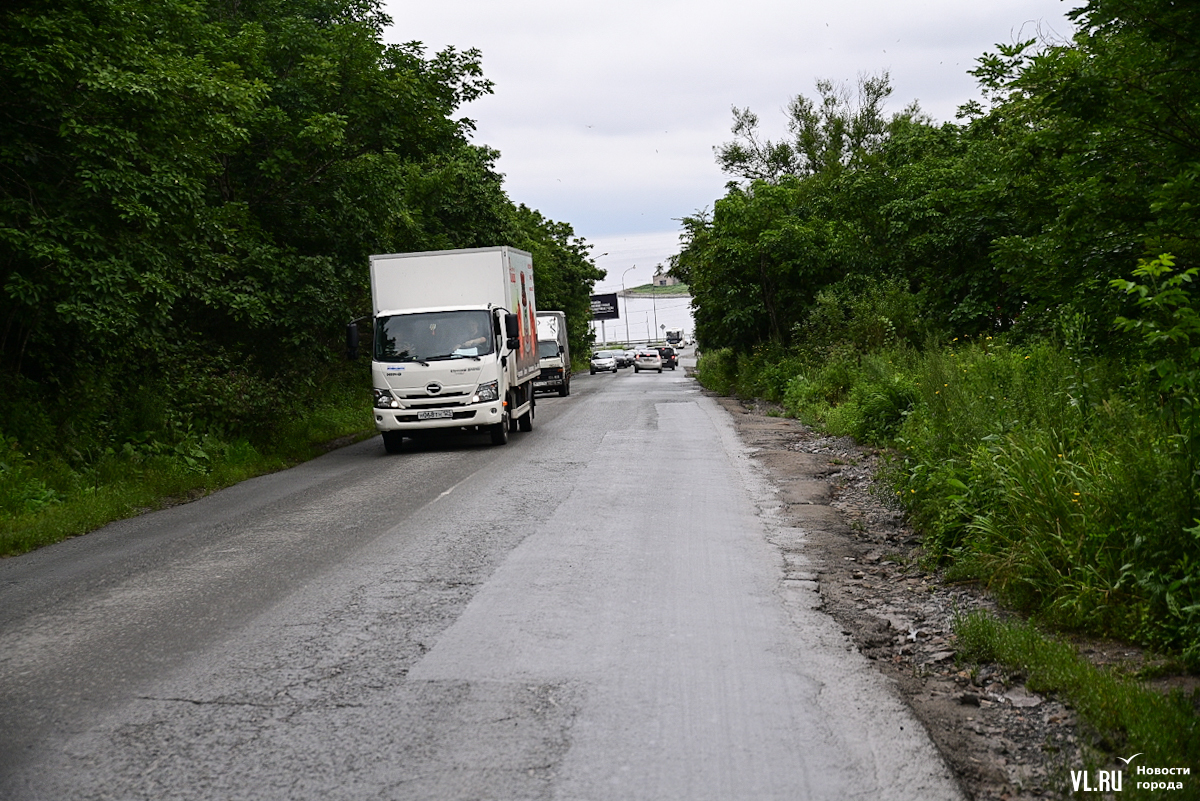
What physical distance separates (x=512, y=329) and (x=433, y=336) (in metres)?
1.47

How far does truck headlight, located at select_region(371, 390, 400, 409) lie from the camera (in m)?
17.8

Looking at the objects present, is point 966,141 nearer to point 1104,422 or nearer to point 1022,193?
point 1022,193

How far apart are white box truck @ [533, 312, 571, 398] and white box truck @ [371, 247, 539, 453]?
19813mm

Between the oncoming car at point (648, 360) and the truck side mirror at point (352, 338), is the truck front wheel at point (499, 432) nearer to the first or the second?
the truck side mirror at point (352, 338)

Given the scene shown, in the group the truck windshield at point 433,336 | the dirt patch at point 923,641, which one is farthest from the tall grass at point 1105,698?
the truck windshield at point 433,336

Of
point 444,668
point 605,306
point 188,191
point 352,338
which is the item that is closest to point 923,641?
point 444,668

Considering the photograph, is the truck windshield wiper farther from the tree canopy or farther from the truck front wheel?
the tree canopy

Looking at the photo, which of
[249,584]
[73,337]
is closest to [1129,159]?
[249,584]

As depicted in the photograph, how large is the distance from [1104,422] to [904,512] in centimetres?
273

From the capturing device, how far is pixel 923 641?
6023 millimetres

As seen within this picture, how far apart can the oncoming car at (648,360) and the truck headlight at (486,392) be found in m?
55.6

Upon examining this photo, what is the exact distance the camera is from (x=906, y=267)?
27312 mm

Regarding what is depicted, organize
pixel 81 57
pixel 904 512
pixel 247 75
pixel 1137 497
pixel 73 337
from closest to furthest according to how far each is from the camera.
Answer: pixel 1137 497 → pixel 904 512 → pixel 81 57 → pixel 73 337 → pixel 247 75

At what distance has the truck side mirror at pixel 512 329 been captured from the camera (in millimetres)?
18641
